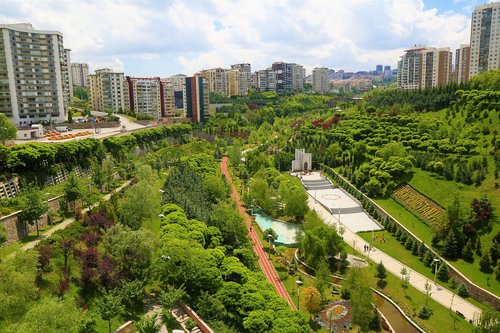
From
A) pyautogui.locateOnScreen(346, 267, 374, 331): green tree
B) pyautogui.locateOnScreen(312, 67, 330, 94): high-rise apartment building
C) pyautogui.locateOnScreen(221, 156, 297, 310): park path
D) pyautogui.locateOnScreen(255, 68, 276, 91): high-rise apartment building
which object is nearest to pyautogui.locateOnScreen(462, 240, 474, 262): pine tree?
pyautogui.locateOnScreen(346, 267, 374, 331): green tree

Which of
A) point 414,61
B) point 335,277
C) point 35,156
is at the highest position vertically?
point 414,61

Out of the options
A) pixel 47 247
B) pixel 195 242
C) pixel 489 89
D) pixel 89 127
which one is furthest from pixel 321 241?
pixel 89 127

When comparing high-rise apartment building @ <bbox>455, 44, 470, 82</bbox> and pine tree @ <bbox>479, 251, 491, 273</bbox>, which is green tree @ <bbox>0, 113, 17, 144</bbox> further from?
high-rise apartment building @ <bbox>455, 44, 470, 82</bbox>

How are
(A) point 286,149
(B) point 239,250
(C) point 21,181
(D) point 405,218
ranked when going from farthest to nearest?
(A) point 286,149 < (D) point 405,218 < (C) point 21,181 < (B) point 239,250

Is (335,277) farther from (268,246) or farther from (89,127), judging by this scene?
(89,127)

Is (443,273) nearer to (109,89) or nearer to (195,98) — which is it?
(195,98)

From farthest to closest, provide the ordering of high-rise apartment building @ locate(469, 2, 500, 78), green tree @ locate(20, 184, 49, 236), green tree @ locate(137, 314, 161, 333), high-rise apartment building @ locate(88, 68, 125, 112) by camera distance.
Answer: high-rise apartment building @ locate(88, 68, 125, 112)
high-rise apartment building @ locate(469, 2, 500, 78)
green tree @ locate(20, 184, 49, 236)
green tree @ locate(137, 314, 161, 333)
